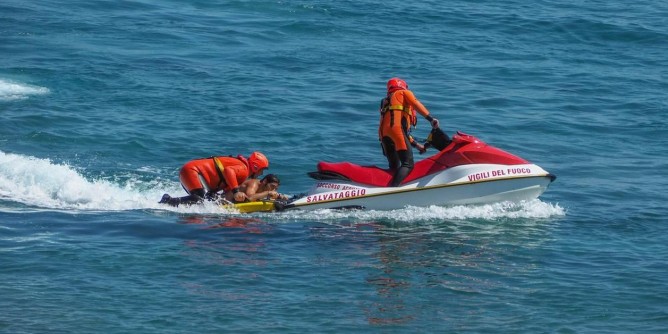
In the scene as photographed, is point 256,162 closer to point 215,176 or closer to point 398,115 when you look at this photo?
point 215,176

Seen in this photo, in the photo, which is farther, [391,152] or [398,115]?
[391,152]

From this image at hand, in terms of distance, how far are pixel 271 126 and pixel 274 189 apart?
667cm

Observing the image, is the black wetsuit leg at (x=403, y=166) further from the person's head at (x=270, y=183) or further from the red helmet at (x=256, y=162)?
the red helmet at (x=256, y=162)

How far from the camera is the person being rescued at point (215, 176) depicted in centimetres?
1805

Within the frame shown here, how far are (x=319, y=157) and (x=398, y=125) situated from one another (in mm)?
4972

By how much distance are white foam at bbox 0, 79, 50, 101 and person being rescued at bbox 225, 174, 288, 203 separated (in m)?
10.1

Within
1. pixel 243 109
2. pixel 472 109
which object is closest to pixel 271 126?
pixel 243 109

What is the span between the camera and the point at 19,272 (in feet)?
48.3

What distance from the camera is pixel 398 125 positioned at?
705 inches

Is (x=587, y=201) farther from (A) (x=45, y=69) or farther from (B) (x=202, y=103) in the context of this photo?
(A) (x=45, y=69)

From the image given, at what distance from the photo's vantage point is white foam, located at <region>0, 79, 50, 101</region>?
26.4m

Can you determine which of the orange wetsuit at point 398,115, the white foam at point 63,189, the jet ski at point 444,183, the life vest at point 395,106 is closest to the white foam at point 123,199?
the white foam at point 63,189

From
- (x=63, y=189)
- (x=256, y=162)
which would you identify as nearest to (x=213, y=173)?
(x=256, y=162)

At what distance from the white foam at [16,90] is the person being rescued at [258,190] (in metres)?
10.1
